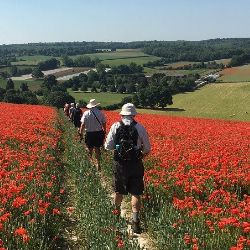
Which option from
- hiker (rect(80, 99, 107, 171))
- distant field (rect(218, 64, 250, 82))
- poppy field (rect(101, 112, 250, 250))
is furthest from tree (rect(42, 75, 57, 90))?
poppy field (rect(101, 112, 250, 250))

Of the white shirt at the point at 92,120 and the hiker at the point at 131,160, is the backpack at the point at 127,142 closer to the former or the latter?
the hiker at the point at 131,160

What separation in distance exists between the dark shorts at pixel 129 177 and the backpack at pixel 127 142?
19cm

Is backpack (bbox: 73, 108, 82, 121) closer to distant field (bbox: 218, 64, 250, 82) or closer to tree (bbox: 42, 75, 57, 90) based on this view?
tree (bbox: 42, 75, 57, 90)

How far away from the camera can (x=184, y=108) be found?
79625mm

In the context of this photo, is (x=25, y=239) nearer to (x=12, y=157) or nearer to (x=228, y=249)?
(x=228, y=249)

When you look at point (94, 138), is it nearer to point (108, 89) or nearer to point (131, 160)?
point (131, 160)

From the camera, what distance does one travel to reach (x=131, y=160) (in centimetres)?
649

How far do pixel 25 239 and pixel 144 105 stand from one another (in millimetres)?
86247

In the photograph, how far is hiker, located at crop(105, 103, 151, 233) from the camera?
21.0ft

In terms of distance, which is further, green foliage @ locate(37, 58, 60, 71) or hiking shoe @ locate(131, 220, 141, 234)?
green foliage @ locate(37, 58, 60, 71)

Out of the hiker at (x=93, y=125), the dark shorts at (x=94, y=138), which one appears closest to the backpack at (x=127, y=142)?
the hiker at (x=93, y=125)

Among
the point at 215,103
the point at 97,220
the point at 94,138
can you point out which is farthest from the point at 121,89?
the point at 97,220

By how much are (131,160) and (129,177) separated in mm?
417

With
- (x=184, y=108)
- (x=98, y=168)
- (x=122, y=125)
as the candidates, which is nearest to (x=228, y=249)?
(x=122, y=125)
